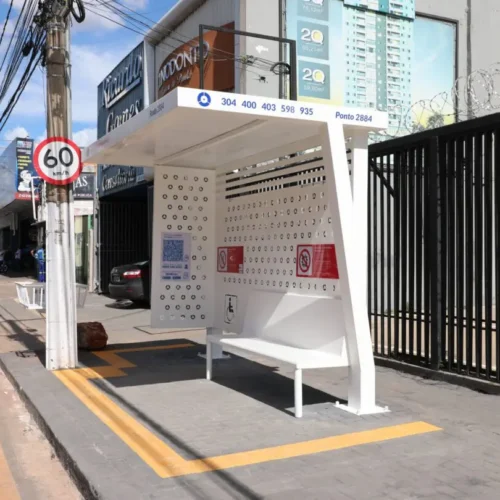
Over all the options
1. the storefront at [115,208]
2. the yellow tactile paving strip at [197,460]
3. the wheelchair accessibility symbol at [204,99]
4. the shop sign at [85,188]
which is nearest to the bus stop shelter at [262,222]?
the wheelchair accessibility symbol at [204,99]

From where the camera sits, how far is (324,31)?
1295cm

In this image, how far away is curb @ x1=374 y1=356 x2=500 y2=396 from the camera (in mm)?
6542

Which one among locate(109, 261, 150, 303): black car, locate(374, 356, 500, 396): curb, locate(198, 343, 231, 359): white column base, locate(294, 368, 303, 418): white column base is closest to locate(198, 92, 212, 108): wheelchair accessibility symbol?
locate(294, 368, 303, 418): white column base

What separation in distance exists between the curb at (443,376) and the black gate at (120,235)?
1412 cm

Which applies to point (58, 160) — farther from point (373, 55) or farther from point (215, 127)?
point (373, 55)

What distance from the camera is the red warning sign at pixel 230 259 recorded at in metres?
8.32

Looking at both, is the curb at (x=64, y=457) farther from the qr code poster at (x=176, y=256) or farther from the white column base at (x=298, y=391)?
the qr code poster at (x=176, y=256)

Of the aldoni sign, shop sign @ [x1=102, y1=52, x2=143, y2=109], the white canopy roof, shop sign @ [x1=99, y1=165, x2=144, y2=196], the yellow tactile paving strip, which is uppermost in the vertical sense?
shop sign @ [x1=102, y1=52, x2=143, y2=109]

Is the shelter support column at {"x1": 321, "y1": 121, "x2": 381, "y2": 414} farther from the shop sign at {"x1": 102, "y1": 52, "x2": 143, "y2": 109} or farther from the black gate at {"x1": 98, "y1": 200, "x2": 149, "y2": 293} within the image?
the black gate at {"x1": 98, "y1": 200, "x2": 149, "y2": 293}

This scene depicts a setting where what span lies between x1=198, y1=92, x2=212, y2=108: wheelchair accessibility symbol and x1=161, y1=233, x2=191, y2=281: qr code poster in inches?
134

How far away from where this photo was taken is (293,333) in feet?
22.2

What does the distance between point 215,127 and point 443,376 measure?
3791 millimetres

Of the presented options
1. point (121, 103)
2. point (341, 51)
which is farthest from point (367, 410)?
point (121, 103)

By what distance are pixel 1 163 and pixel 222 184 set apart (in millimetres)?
34179
